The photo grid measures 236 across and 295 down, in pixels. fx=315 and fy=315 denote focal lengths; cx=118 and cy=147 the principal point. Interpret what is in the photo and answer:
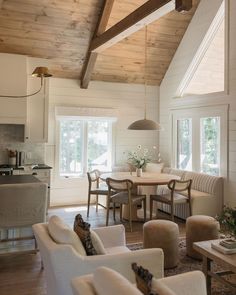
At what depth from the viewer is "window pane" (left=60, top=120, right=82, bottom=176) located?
22.5ft

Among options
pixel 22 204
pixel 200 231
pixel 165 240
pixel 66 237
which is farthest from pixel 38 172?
pixel 66 237

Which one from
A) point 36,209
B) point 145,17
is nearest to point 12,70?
point 145,17

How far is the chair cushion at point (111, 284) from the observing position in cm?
129

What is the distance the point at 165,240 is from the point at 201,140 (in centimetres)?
321

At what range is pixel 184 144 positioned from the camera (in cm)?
684

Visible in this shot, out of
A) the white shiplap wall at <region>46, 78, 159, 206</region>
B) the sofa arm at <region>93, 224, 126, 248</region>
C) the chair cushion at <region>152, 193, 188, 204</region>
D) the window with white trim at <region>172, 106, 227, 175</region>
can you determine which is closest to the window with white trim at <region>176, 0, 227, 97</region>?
the window with white trim at <region>172, 106, 227, 175</region>

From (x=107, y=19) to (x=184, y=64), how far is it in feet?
6.68

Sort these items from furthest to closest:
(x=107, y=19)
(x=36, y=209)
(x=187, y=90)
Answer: (x=187, y=90) → (x=107, y=19) → (x=36, y=209)

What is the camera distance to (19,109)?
581 cm

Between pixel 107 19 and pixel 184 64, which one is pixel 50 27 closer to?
pixel 107 19

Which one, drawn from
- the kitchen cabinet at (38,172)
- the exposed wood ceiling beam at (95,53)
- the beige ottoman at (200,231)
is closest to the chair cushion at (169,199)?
the beige ottoman at (200,231)

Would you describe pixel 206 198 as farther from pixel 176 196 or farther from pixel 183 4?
pixel 183 4

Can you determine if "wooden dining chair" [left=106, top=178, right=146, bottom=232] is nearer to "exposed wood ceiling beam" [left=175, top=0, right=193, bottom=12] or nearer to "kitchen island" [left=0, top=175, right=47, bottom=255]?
"kitchen island" [left=0, top=175, right=47, bottom=255]

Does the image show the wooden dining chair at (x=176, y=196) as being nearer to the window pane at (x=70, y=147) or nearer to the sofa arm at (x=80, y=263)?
the window pane at (x=70, y=147)
